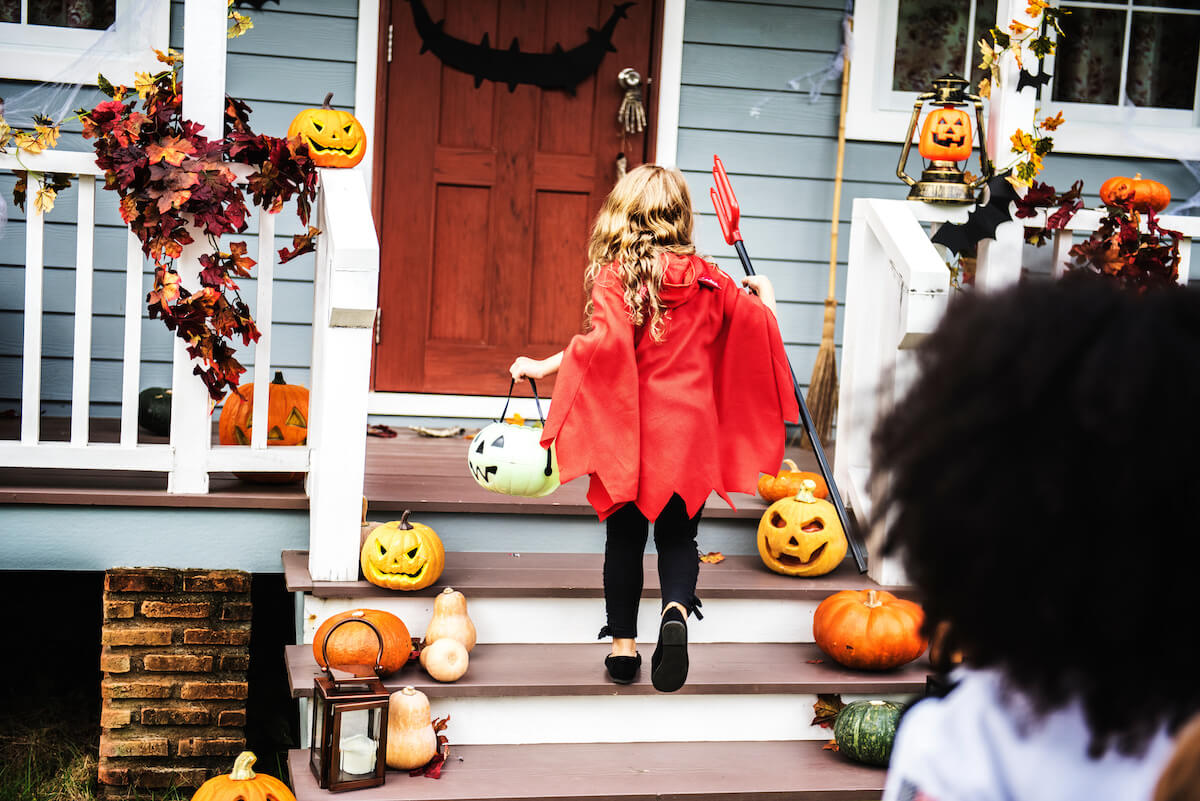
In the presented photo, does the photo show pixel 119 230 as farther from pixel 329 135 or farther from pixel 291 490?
pixel 291 490

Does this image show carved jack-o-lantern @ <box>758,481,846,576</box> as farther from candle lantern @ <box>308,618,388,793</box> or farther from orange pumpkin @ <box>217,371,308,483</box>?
orange pumpkin @ <box>217,371,308,483</box>

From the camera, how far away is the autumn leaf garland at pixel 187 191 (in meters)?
3.25

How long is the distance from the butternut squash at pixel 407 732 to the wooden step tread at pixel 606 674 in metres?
0.13

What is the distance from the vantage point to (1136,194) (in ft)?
14.3

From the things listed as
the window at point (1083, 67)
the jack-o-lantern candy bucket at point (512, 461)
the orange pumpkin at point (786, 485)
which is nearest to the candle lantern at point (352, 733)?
the jack-o-lantern candy bucket at point (512, 461)

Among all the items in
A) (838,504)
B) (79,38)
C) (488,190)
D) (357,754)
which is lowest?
(357,754)

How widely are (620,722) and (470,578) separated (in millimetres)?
622

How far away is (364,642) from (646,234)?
1298mm

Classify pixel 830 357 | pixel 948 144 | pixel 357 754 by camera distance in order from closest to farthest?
pixel 357 754 < pixel 948 144 < pixel 830 357

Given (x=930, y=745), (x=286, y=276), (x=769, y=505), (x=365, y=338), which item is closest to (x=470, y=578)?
(x=365, y=338)

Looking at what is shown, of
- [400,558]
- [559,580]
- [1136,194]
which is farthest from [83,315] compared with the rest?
[1136,194]

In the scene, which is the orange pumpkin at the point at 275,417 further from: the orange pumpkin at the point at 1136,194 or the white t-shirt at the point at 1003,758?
the white t-shirt at the point at 1003,758

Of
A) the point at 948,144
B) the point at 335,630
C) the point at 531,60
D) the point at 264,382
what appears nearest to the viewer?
the point at 335,630

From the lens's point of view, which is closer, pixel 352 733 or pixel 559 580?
pixel 352 733
